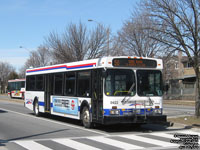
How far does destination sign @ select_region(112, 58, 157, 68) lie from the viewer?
41.0 feet

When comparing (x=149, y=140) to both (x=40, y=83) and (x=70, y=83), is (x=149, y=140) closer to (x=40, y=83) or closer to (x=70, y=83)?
(x=70, y=83)

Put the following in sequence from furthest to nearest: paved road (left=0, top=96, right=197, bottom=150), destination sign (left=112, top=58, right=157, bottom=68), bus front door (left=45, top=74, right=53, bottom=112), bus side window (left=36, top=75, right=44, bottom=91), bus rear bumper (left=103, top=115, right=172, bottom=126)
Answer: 1. bus side window (left=36, top=75, right=44, bottom=91)
2. bus front door (left=45, top=74, right=53, bottom=112)
3. destination sign (left=112, top=58, right=157, bottom=68)
4. bus rear bumper (left=103, top=115, right=172, bottom=126)
5. paved road (left=0, top=96, right=197, bottom=150)

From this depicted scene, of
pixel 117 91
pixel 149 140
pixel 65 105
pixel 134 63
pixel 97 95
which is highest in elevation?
pixel 134 63

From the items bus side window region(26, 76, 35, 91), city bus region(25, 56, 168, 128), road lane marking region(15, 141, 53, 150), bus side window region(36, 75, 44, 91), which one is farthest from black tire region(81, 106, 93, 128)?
bus side window region(26, 76, 35, 91)

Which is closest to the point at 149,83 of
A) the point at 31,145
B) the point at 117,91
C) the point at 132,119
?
the point at 117,91

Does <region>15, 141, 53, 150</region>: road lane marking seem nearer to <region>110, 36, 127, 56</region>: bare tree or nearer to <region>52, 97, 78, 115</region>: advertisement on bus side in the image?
<region>52, 97, 78, 115</region>: advertisement on bus side

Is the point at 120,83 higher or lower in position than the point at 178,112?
higher

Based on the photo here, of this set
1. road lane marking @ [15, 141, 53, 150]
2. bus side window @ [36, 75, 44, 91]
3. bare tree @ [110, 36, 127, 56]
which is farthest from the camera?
bare tree @ [110, 36, 127, 56]

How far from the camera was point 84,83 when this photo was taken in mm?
13891

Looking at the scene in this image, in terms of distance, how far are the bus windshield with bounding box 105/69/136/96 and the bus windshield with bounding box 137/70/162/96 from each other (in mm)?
305

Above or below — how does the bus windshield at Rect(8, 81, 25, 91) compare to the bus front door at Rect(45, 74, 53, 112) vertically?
above

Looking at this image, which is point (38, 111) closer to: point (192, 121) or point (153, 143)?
point (192, 121)

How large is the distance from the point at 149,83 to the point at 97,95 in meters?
2.14

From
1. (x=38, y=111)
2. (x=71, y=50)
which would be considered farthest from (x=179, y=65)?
(x=38, y=111)
